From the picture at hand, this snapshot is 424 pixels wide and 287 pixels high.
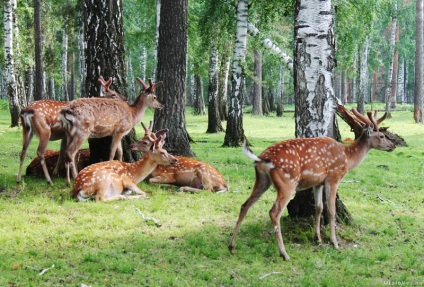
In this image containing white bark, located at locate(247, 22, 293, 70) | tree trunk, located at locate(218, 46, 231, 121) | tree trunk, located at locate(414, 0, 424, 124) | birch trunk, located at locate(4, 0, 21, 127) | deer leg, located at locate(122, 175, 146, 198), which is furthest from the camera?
tree trunk, located at locate(414, 0, 424, 124)

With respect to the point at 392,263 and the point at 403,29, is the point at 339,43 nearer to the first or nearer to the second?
the point at 392,263

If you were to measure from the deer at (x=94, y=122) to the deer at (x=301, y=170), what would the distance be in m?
3.27

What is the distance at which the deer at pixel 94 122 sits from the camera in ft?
27.3

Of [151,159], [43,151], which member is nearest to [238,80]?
[151,159]

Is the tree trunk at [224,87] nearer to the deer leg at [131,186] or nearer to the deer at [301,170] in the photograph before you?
the deer leg at [131,186]

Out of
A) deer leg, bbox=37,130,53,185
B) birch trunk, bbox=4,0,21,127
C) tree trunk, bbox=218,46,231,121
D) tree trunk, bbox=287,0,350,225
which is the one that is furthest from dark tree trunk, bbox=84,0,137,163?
tree trunk, bbox=218,46,231,121

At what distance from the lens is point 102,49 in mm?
9211

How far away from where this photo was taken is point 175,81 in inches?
438

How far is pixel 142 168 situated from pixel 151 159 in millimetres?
189

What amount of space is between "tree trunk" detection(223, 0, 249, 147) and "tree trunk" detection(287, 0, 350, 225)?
8.22 metres

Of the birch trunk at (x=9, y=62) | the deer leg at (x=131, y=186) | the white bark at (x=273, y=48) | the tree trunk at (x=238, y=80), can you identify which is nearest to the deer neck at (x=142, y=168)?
the deer leg at (x=131, y=186)

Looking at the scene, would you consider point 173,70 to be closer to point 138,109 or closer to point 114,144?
point 138,109

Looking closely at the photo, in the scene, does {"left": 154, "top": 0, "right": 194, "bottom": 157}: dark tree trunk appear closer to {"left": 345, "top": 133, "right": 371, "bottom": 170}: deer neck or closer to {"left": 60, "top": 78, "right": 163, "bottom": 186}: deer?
{"left": 60, "top": 78, "right": 163, "bottom": 186}: deer

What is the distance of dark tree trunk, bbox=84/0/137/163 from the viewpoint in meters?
9.20
